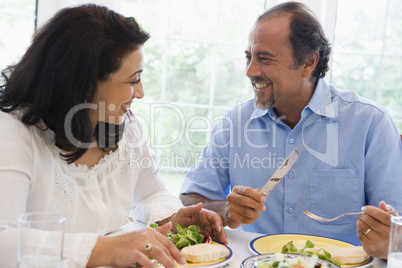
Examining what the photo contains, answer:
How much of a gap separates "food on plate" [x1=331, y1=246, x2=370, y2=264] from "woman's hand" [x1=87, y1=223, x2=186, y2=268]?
43 centimetres

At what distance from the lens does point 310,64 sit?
7.12 feet

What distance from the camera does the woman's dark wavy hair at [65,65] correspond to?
1.42 m

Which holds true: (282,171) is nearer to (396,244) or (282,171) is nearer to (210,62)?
(396,244)

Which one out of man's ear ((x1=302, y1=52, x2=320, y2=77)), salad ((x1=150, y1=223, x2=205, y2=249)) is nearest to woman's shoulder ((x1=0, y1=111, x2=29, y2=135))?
salad ((x1=150, y1=223, x2=205, y2=249))

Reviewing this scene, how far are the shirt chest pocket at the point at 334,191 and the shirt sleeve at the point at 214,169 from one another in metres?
0.38

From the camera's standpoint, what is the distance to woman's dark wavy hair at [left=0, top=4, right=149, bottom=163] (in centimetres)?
142

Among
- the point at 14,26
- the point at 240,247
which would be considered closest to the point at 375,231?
the point at 240,247

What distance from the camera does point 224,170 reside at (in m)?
2.10

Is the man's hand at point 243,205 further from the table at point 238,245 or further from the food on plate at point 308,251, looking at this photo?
the food on plate at point 308,251

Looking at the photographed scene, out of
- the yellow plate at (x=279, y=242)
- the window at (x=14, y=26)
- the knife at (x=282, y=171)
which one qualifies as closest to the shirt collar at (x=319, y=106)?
the knife at (x=282, y=171)

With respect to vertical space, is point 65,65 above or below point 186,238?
above

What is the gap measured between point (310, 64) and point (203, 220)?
0.98m

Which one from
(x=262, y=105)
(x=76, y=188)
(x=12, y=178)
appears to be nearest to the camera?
(x=12, y=178)

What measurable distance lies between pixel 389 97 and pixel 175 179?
1588 millimetres
